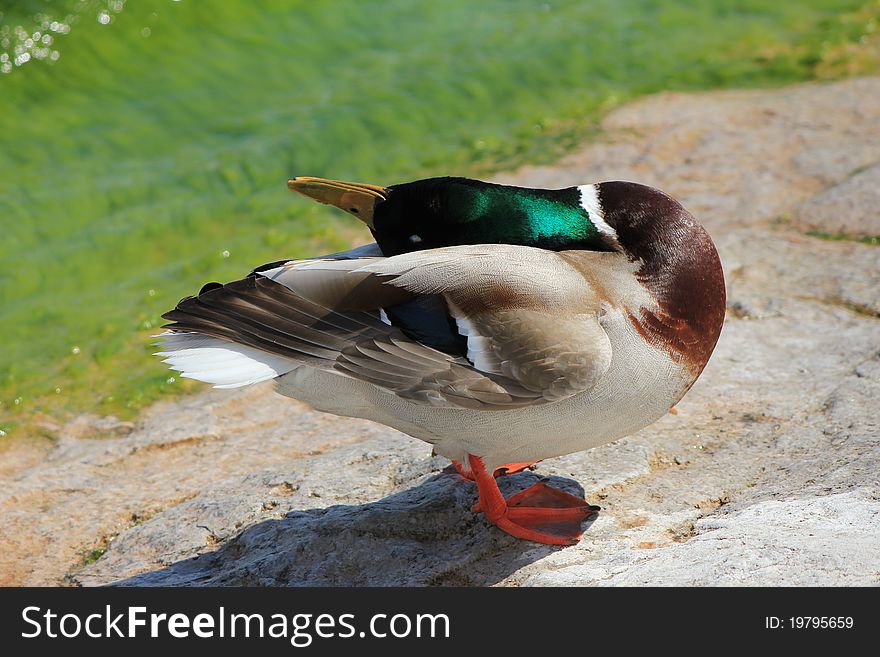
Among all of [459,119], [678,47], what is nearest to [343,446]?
[459,119]

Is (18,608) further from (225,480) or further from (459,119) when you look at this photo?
(459,119)

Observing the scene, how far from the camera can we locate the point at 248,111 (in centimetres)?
798

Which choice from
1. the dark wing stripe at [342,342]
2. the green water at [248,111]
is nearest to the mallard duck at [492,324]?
the dark wing stripe at [342,342]

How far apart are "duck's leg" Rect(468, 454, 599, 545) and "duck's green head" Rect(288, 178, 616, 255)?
711 mm

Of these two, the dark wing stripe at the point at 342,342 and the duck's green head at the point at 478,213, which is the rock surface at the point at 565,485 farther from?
the duck's green head at the point at 478,213

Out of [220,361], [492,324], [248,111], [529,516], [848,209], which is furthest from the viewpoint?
[248,111]

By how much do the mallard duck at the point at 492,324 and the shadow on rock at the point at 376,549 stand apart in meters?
0.14

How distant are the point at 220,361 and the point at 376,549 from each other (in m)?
0.78

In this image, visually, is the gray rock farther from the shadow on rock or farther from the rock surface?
the shadow on rock

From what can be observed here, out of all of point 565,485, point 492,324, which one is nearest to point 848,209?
point 565,485

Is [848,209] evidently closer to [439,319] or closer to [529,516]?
[529,516]

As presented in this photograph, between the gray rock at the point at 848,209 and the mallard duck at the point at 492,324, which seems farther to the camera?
the gray rock at the point at 848,209

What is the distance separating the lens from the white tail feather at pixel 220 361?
3.08 meters

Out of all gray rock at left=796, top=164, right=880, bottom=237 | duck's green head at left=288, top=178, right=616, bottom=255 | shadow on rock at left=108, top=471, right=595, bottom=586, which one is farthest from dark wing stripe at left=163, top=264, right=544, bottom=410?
gray rock at left=796, top=164, right=880, bottom=237
